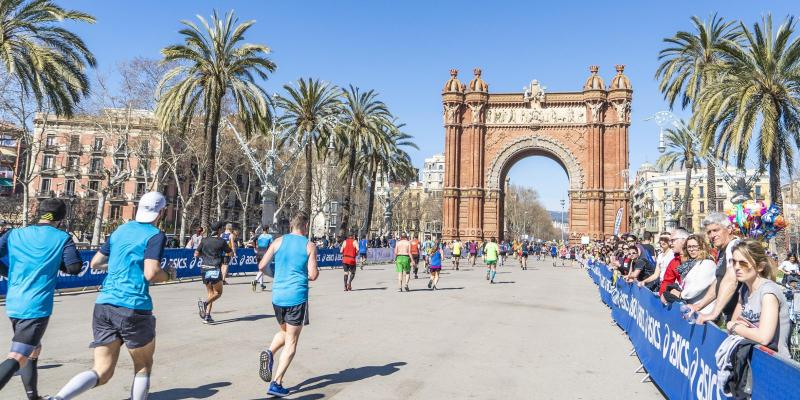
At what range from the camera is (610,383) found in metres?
6.30

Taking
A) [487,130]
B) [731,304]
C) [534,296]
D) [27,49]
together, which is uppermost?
[487,130]

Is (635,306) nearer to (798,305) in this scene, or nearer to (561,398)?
(798,305)

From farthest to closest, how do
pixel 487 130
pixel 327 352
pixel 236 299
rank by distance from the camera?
1. pixel 487 130
2. pixel 236 299
3. pixel 327 352

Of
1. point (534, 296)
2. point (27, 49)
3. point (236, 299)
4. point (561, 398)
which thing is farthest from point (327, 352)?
point (27, 49)

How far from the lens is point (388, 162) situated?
39.5m

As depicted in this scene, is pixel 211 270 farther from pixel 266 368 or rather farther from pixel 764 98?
pixel 764 98

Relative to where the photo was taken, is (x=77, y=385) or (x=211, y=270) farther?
(x=211, y=270)

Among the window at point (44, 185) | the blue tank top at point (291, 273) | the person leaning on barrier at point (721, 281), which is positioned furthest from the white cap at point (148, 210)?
the window at point (44, 185)

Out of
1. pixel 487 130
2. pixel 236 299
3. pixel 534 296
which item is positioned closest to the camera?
pixel 236 299

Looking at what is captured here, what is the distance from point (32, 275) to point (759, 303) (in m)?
5.69

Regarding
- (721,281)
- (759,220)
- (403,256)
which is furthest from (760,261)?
(403,256)

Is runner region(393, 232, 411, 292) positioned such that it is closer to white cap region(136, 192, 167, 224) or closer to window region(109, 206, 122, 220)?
white cap region(136, 192, 167, 224)

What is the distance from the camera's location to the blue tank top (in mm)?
5477

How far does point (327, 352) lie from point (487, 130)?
146 feet
